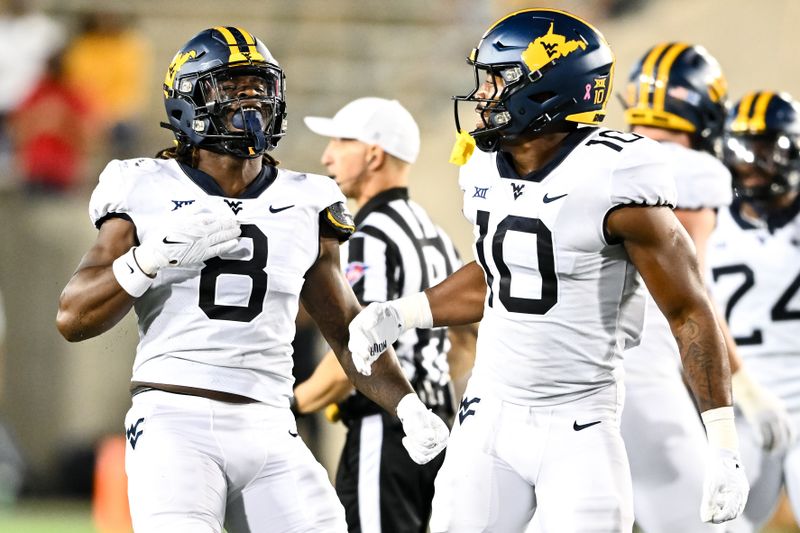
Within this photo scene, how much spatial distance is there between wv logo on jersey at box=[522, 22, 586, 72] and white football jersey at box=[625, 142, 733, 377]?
98 cm

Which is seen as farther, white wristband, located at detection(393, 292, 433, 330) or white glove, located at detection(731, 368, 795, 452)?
white glove, located at detection(731, 368, 795, 452)

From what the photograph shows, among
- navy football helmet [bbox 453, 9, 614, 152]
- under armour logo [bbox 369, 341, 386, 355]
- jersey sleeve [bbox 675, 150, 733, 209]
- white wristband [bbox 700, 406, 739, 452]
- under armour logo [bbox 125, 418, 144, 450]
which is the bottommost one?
under armour logo [bbox 125, 418, 144, 450]

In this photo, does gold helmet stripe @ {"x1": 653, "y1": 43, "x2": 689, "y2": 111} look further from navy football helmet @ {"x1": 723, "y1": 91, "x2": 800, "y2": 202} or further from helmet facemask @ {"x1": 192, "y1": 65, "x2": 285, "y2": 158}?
helmet facemask @ {"x1": 192, "y1": 65, "x2": 285, "y2": 158}

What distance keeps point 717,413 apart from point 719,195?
4.82 ft

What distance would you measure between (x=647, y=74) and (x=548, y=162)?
186 cm

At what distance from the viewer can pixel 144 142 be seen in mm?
9984

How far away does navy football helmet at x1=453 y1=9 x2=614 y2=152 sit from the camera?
11.4 ft

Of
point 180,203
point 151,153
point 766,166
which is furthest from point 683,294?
point 151,153

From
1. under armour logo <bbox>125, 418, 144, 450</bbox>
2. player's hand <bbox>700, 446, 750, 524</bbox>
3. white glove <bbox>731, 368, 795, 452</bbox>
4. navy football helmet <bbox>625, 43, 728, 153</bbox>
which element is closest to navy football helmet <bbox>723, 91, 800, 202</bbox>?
navy football helmet <bbox>625, 43, 728, 153</bbox>

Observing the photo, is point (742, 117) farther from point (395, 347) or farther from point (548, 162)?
point (548, 162)

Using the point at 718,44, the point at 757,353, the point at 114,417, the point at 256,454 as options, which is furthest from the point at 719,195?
the point at 114,417

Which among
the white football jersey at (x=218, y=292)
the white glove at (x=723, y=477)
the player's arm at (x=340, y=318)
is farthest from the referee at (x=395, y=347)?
the white glove at (x=723, y=477)

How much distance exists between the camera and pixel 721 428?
10.4 feet

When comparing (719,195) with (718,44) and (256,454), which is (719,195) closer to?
(256,454)
